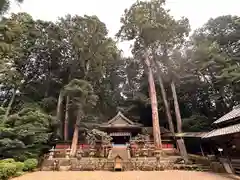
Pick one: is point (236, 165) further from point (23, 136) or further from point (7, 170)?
point (23, 136)

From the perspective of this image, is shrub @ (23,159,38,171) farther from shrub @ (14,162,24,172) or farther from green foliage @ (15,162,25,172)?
shrub @ (14,162,24,172)

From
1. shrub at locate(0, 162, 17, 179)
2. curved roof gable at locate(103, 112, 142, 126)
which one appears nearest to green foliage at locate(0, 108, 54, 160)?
shrub at locate(0, 162, 17, 179)

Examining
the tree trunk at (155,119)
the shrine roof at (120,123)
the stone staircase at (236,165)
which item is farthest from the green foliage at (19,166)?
the stone staircase at (236,165)

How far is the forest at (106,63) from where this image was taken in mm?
18594

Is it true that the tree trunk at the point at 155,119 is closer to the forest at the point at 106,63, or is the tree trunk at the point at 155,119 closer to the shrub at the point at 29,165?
the forest at the point at 106,63

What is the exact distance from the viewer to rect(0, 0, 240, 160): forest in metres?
18.6

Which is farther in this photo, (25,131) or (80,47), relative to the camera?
(80,47)

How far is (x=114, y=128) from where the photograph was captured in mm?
21891

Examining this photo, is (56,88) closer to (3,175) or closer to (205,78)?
(3,175)

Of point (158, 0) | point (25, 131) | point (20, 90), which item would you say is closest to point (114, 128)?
point (25, 131)

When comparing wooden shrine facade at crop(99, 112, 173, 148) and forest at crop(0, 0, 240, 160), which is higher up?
forest at crop(0, 0, 240, 160)

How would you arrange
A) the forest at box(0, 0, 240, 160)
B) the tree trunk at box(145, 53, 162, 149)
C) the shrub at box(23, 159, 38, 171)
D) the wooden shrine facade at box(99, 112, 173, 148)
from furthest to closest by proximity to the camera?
the wooden shrine facade at box(99, 112, 173, 148), the forest at box(0, 0, 240, 160), the tree trunk at box(145, 53, 162, 149), the shrub at box(23, 159, 38, 171)

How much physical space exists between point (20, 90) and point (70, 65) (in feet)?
21.4

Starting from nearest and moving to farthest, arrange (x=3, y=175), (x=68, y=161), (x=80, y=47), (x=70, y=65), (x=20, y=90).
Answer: (x=3, y=175), (x=68, y=161), (x=80, y=47), (x=20, y=90), (x=70, y=65)
